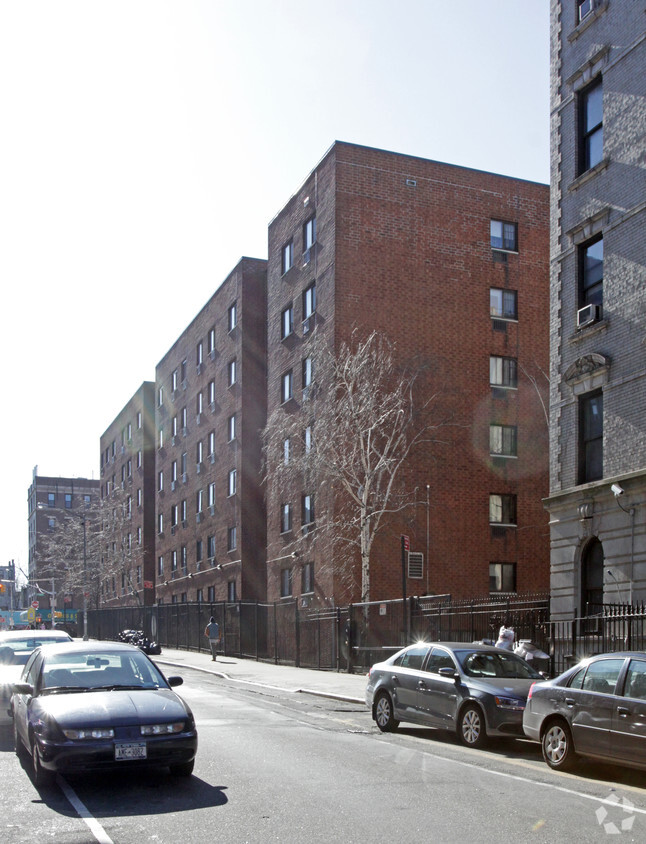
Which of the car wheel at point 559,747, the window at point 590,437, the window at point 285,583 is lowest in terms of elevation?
the window at point 285,583

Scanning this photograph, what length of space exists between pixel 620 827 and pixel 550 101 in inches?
813

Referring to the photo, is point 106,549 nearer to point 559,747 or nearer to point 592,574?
point 592,574

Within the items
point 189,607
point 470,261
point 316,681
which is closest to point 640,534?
point 316,681

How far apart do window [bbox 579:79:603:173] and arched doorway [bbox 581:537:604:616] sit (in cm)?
874

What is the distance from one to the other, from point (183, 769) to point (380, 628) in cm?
1932

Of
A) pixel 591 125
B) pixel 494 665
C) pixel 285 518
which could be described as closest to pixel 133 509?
pixel 285 518

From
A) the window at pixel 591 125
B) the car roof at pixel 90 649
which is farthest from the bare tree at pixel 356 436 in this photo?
the car roof at pixel 90 649

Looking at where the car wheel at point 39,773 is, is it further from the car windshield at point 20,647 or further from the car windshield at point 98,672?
the car windshield at point 20,647

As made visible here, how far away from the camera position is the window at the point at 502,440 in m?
37.1

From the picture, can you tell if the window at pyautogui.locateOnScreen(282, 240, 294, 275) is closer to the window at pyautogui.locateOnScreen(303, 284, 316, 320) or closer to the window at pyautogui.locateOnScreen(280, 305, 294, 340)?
the window at pyautogui.locateOnScreen(280, 305, 294, 340)

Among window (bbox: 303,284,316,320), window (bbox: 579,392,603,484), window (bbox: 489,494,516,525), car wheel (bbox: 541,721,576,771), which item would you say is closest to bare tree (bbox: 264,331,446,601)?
window (bbox: 303,284,316,320)

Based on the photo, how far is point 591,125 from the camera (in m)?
23.7

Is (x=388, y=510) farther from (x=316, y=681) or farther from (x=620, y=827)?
(x=620, y=827)

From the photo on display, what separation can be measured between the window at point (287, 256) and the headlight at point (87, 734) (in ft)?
108
